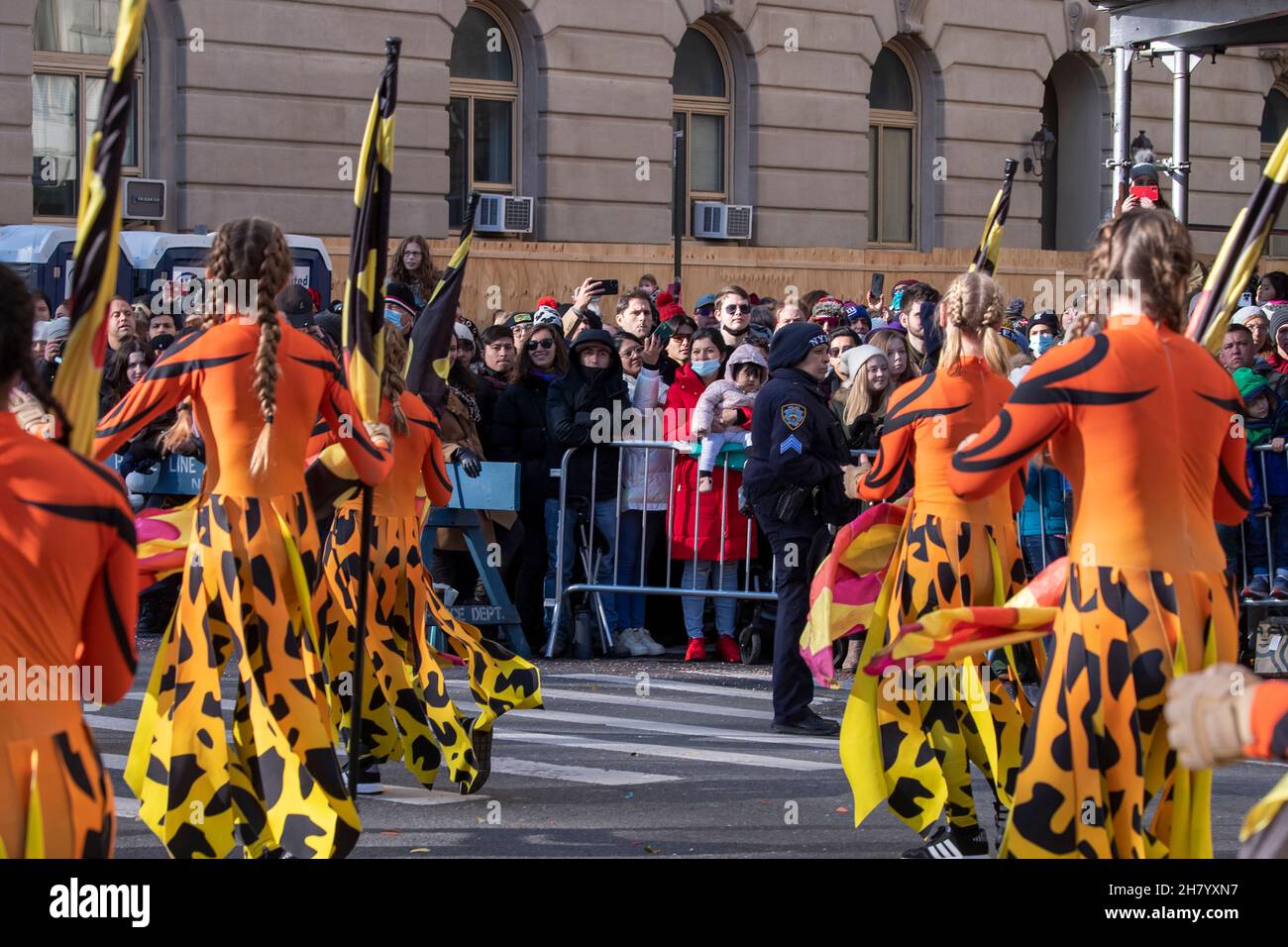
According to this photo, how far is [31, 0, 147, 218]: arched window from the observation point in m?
22.3

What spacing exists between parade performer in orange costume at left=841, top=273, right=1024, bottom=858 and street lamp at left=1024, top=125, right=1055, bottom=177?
2212 cm

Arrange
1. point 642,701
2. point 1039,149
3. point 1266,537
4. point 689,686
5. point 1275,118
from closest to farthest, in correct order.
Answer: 1. point 642,701
2. point 689,686
3. point 1266,537
4. point 1039,149
5. point 1275,118

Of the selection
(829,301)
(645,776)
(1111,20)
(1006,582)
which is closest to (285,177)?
(829,301)

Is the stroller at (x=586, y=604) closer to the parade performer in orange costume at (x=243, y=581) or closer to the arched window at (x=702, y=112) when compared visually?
the parade performer in orange costume at (x=243, y=581)

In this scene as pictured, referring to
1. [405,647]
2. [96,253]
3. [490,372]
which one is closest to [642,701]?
[405,647]

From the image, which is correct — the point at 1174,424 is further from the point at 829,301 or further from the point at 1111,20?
the point at 829,301

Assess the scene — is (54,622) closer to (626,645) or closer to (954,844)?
(954,844)

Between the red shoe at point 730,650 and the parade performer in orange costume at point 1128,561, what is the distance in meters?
8.04

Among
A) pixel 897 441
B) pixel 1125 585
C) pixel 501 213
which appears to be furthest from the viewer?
pixel 501 213

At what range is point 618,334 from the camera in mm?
14602

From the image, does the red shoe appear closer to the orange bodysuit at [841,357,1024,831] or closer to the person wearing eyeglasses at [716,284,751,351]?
the person wearing eyeglasses at [716,284,751,351]

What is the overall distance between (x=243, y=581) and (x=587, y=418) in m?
6.76

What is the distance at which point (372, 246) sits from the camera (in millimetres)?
6668

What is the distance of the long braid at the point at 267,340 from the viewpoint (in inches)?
272
